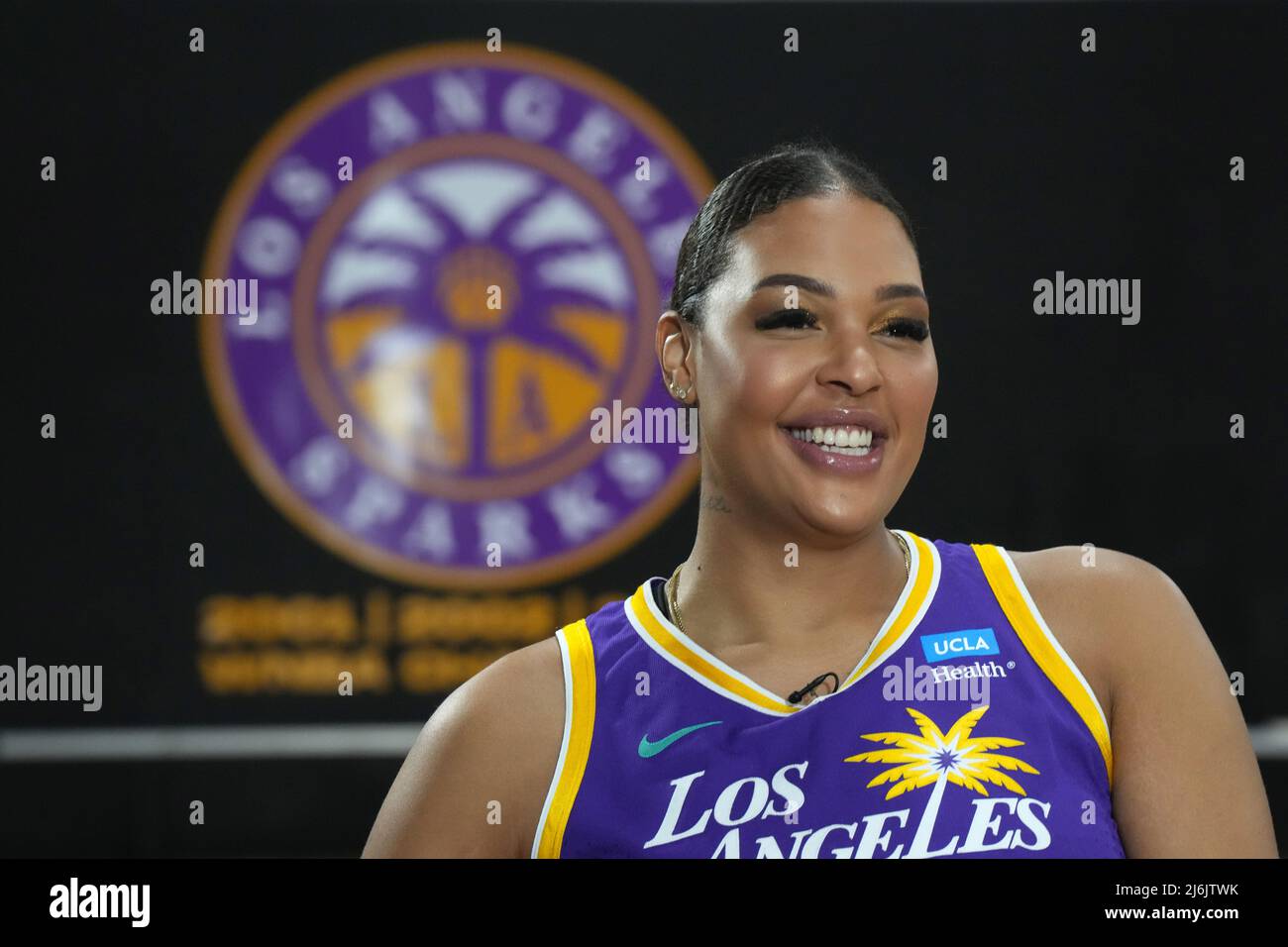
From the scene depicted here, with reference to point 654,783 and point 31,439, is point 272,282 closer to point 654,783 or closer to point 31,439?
point 31,439

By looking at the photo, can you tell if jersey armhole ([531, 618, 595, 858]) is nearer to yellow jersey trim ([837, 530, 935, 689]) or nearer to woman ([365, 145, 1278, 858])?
woman ([365, 145, 1278, 858])

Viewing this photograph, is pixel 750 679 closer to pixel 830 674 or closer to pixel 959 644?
pixel 830 674

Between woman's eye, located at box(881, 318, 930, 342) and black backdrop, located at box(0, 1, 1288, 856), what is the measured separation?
1518mm

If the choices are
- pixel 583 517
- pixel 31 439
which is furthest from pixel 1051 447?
pixel 31 439

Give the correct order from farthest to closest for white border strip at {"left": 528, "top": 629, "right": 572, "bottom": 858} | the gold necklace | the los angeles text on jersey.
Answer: the gold necklace < white border strip at {"left": 528, "top": 629, "right": 572, "bottom": 858} < the los angeles text on jersey

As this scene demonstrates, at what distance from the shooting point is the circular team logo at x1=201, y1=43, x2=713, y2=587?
9.35 ft

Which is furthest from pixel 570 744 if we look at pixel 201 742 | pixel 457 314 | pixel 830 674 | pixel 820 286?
pixel 201 742

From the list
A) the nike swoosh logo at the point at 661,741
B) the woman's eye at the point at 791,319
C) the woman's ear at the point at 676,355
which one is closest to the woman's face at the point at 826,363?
the woman's eye at the point at 791,319

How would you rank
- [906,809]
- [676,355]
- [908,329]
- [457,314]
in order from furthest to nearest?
[457,314] → [676,355] → [908,329] → [906,809]

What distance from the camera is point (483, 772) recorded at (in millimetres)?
1313

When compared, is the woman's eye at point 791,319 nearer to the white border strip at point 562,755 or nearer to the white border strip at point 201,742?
the white border strip at point 562,755

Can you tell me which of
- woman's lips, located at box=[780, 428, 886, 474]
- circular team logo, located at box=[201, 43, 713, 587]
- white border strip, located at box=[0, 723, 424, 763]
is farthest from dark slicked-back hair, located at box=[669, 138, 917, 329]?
white border strip, located at box=[0, 723, 424, 763]

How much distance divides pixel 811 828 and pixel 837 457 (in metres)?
0.33

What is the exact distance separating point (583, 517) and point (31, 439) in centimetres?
115
